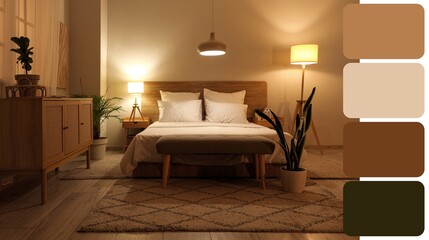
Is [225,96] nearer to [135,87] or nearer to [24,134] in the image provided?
[135,87]

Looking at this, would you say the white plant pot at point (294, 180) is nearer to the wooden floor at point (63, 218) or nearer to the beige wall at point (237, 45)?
the wooden floor at point (63, 218)

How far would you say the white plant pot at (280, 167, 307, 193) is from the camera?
265 cm

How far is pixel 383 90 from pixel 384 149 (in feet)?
0.41

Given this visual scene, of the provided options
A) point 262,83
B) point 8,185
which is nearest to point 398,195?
point 8,185

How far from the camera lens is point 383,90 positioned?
543 mm

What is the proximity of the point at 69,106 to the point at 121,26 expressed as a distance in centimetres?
241

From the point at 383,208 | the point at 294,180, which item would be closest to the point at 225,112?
the point at 294,180

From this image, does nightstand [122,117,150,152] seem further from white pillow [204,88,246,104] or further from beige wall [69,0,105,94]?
white pillow [204,88,246,104]

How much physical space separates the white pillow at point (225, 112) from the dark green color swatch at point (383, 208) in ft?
12.2

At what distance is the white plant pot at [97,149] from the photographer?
4.12m

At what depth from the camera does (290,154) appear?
8.77 feet

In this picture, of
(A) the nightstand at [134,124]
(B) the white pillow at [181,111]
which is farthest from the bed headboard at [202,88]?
(B) the white pillow at [181,111]

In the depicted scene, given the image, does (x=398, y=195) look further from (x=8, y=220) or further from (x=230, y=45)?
(x=230, y=45)

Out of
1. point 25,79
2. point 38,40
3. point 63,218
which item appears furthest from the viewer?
point 38,40
